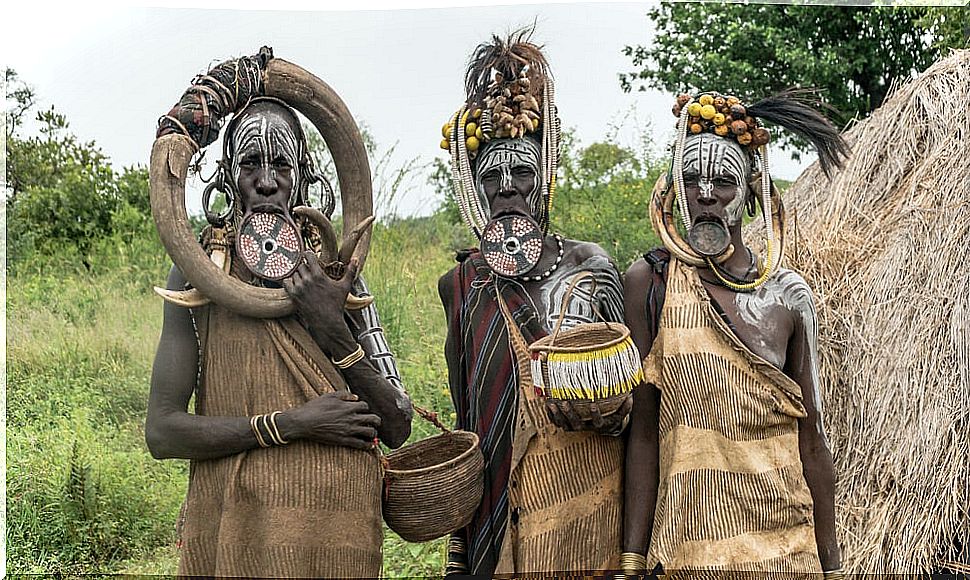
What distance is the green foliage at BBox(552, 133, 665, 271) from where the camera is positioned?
19.1 ft

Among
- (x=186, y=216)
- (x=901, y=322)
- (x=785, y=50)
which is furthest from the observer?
(x=785, y=50)

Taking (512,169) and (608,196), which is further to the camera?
(608,196)

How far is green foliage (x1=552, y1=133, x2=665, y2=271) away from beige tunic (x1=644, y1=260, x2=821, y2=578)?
2.83 metres

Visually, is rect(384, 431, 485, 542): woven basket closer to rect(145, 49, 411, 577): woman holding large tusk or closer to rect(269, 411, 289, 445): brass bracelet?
rect(145, 49, 411, 577): woman holding large tusk

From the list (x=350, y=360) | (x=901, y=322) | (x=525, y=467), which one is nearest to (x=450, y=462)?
(x=525, y=467)

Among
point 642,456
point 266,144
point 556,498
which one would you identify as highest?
point 266,144

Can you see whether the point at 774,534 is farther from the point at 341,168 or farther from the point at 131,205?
the point at 131,205

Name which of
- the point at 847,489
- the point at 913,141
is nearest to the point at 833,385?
the point at 847,489

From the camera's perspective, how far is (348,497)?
9.17ft

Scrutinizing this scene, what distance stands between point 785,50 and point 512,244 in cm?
562

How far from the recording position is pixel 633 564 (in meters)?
2.93

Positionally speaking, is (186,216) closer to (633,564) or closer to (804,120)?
(633,564)

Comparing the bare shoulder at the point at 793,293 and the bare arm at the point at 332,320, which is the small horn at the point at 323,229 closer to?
the bare arm at the point at 332,320

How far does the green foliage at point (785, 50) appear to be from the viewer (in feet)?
26.0
